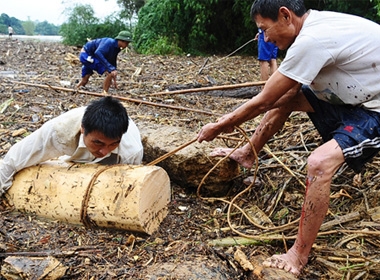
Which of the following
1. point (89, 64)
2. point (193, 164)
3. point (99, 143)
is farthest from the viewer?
point (89, 64)

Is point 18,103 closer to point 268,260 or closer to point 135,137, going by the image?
point 135,137

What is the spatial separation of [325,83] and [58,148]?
1952 millimetres

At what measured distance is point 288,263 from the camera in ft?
8.45

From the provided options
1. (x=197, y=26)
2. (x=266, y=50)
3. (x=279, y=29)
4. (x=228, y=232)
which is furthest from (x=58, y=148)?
(x=197, y=26)

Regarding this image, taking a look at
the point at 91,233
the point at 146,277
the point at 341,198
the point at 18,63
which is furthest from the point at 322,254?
the point at 18,63

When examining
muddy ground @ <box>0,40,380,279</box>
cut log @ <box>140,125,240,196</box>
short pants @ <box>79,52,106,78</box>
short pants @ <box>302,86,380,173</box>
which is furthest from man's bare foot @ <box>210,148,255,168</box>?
short pants @ <box>79,52,106,78</box>

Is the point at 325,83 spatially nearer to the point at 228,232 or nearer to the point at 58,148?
the point at 228,232

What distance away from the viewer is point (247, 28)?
13.8m

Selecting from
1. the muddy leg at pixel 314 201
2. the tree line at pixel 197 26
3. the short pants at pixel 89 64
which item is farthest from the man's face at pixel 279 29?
the tree line at pixel 197 26

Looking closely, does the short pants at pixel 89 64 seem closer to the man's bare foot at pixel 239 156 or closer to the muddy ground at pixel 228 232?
the muddy ground at pixel 228 232

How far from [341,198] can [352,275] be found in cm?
88

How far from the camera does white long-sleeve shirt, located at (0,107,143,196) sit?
10.0ft

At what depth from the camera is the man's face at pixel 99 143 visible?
2.84m

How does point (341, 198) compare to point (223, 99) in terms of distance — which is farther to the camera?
point (223, 99)
